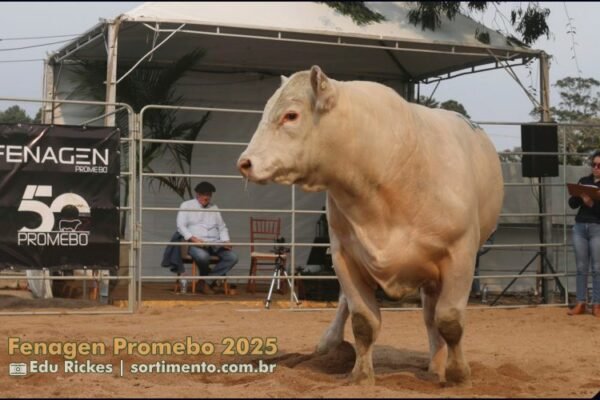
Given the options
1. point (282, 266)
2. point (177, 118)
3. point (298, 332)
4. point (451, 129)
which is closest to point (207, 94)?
point (177, 118)

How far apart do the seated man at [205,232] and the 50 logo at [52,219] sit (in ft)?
6.92

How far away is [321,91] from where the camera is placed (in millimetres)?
4867

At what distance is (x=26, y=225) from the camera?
9773 millimetres

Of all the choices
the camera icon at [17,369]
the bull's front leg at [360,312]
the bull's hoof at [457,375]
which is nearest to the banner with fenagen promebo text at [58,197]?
the camera icon at [17,369]

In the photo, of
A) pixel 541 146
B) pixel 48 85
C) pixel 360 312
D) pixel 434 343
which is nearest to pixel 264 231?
pixel 48 85

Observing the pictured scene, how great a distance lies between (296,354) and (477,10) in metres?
7.17

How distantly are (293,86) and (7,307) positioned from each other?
6.60 m

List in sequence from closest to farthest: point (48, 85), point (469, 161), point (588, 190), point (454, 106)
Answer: point (469, 161)
point (588, 190)
point (48, 85)
point (454, 106)

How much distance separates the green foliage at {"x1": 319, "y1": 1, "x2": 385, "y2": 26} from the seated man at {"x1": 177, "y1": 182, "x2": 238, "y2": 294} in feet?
9.32

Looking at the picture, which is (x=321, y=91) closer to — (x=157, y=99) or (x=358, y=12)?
(x=358, y=12)

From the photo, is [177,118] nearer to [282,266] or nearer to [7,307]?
[282,266]

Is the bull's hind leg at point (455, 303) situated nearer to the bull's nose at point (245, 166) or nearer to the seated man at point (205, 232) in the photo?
the bull's nose at point (245, 166)

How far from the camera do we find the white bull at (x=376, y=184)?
4.86 meters

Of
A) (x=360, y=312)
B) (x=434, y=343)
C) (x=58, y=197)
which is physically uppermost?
(x=58, y=197)
